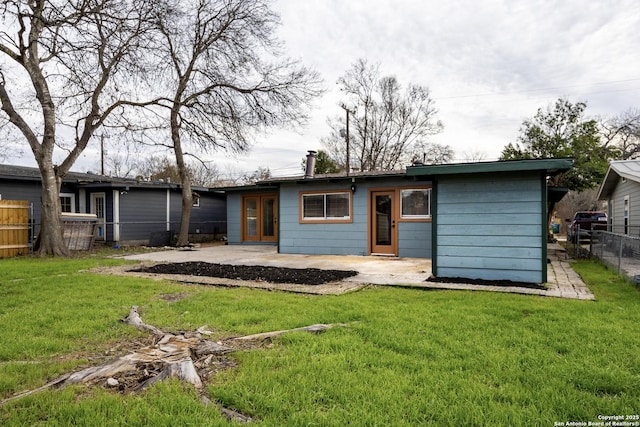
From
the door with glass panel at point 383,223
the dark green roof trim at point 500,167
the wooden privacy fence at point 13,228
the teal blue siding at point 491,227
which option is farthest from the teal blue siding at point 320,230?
the wooden privacy fence at point 13,228

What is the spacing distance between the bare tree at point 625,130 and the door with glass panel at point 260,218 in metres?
21.3

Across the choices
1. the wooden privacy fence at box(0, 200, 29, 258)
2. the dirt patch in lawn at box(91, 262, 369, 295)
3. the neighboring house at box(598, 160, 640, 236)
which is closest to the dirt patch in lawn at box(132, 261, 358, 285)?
the dirt patch in lawn at box(91, 262, 369, 295)

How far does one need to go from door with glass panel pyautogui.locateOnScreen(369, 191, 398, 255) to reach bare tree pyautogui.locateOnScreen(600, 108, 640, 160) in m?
20.3

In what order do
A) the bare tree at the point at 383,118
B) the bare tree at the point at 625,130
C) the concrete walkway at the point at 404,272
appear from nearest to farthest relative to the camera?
the concrete walkway at the point at 404,272 < the bare tree at the point at 625,130 < the bare tree at the point at 383,118

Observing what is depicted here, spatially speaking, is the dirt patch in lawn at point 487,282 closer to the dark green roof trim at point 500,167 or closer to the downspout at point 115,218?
the dark green roof trim at point 500,167

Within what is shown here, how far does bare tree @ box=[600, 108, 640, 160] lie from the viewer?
2403 centimetres

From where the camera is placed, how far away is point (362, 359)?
2.92 meters

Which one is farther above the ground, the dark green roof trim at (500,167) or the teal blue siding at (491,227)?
the dark green roof trim at (500,167)

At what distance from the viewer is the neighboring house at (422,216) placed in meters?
6.16

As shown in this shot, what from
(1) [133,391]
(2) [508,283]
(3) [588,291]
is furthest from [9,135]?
(3) [588,291]

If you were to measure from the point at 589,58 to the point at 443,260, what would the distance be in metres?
10.3

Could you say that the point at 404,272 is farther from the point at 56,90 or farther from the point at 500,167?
the point at 56,90

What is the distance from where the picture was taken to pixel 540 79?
1692 centimetres

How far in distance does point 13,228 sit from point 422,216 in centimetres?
1189
